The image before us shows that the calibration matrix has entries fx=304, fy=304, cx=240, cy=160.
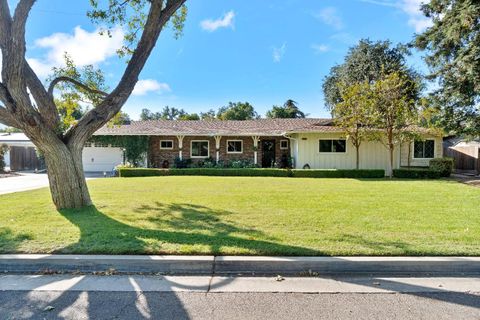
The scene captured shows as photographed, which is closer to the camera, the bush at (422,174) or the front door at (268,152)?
the bush at (422,174)

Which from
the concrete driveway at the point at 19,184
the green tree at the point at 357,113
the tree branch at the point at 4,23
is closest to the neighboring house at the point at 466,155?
the green tree at the point at 357,113

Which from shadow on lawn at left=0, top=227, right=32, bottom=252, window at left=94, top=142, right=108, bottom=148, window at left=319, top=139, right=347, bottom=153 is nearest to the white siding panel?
window at left=319, top=139, right=347, bottom=153

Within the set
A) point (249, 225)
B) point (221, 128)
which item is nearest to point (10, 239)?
point (249, 225)

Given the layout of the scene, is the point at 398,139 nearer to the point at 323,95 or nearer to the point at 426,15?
the point at 426,15

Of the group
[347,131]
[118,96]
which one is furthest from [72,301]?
[347,131]

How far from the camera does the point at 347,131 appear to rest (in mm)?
17531

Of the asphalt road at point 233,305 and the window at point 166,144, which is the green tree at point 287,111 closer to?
the window at point 166,144

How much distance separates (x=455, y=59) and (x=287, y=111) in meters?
30.8

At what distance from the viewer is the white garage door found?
22266 millimetres

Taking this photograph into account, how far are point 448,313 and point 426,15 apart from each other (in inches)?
777

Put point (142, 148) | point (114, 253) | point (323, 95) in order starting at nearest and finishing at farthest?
1. point (114, 253)
2. point (142, 148)
3. point (323, 95)

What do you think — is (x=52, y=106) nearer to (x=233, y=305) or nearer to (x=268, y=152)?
(x=233, y=305)

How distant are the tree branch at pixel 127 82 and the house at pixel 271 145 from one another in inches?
509

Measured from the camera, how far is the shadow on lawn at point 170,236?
431 centimetres
